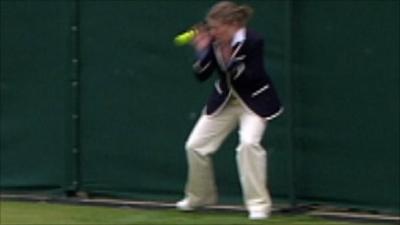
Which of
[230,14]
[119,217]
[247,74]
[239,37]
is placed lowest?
[119,217]

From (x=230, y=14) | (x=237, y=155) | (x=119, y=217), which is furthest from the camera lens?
(x=119, y=217)

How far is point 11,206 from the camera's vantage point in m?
8.74

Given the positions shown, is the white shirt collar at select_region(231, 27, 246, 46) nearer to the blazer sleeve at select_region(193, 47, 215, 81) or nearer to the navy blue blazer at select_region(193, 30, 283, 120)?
the navy blue blazer at select_region(193, 30, 283, 120)

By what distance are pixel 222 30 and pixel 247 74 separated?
0.36m

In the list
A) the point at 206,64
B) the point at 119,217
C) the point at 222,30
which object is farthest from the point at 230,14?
the point at 119,217

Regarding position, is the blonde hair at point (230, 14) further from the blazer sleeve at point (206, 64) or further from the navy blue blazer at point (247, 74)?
the blazer sleeve at point (206, 64)

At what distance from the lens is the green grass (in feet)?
25.0

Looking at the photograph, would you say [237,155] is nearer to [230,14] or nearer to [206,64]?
[206,64]

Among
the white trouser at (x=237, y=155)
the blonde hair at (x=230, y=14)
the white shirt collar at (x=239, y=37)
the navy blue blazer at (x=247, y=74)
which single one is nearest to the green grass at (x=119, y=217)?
the white trouser at (x=237, y=155)

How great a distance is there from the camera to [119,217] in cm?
796

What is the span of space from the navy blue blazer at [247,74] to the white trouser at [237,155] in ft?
0.30

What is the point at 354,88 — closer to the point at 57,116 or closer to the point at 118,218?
the point at 118,218

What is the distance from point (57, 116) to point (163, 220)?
6.33 feet

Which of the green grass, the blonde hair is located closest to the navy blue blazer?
the blonde hair
